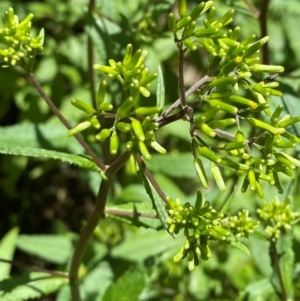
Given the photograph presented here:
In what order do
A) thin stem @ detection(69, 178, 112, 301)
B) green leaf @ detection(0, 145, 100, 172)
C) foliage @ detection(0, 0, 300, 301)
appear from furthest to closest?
thin stem @ detection(69, 178, 112, 301) → green leaf @ detection(0, 145, 100, 172) → foliage @ detection(0, 0, 300, 301)

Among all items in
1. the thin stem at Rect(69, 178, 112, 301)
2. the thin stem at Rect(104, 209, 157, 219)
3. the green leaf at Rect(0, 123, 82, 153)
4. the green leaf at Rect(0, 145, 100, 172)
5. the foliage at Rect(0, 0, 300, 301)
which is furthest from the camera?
the green leaf at Rect(0, 123, 82, 153)

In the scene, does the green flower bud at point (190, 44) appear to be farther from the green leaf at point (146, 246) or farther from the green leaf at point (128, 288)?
the green leaf at point (146, 246)

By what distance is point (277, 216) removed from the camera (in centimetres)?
228

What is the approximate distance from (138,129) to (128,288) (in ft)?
3.41

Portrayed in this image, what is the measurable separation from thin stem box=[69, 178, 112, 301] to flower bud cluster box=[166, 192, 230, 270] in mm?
285

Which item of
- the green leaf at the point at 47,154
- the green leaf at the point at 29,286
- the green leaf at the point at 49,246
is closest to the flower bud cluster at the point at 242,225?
the green leaf at the point at 47,154

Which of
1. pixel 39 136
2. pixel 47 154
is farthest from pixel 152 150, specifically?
pixel 47 154

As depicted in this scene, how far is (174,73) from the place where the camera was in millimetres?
3910

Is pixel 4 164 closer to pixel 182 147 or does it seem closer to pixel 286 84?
pixel 182 147

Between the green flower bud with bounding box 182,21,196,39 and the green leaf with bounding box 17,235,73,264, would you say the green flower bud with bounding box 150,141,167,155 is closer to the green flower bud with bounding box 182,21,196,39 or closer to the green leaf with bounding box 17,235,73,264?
the green flower bud with bounding box 182,21,196,39

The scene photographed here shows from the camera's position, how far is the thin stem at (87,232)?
6.36 feet

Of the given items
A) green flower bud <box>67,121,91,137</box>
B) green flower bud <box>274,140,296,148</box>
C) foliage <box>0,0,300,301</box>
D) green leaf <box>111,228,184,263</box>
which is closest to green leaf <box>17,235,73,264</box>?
foliage <box>0,0,300,301</box>

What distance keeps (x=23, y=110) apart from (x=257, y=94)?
8.17 feet

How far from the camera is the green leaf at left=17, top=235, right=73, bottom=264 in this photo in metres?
3.33
